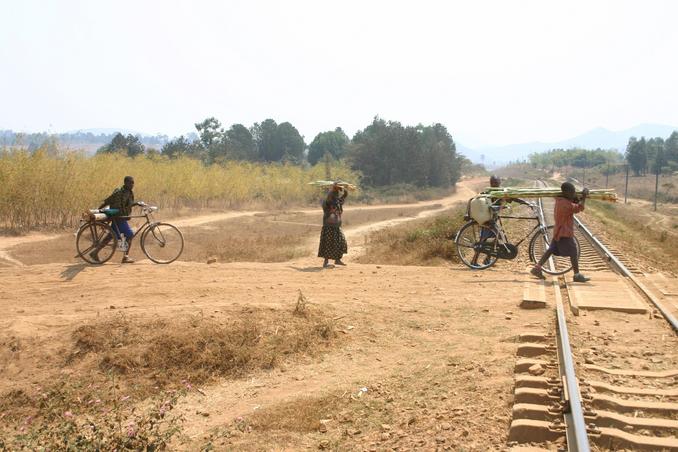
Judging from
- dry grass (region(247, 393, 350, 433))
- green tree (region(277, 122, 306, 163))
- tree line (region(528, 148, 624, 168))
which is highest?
green tree (region(277, 122, 306, 163))

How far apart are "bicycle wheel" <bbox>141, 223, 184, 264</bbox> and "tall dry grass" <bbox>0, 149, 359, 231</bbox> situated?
1235 centimetres

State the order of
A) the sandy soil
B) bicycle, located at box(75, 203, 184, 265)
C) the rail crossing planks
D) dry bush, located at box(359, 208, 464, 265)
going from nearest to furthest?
the sandy soil < the rail crossing planks < bicycle, located at box(75, 203, 184, 265) < dry bush, located at box(359, 208, 464, 265)

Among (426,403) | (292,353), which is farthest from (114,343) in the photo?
(426,403)

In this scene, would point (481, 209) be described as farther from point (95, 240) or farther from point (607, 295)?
point (95, 240)

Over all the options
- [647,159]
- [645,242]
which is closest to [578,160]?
[647,159]

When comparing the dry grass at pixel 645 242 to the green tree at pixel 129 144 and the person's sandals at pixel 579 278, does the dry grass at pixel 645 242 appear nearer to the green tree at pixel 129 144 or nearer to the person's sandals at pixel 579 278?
the person's sandals at pixel 579 278

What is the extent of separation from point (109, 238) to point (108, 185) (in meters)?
15.1

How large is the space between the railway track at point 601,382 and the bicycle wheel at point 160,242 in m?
6.91

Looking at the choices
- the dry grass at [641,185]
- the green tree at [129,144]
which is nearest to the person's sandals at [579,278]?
the green tree at [129,144]

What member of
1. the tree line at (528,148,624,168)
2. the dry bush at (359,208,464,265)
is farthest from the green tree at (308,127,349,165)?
the dry bush at (359,208,464,265)

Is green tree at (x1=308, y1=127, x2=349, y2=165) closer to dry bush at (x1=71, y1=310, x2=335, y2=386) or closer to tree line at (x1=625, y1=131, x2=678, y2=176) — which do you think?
tree line at (x1=625, y1=131, x2=678, y2=176)

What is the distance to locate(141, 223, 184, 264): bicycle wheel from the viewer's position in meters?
11.3

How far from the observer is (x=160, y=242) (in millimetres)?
A: 11422

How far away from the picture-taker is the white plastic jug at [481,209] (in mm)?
10852
